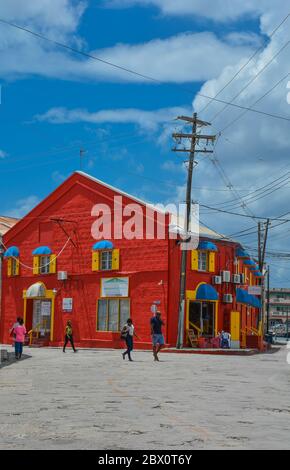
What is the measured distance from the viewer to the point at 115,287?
122 feet

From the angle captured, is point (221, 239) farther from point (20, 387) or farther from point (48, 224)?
point (20, 387)

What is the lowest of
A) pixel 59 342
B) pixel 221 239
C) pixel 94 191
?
pixel 59 342

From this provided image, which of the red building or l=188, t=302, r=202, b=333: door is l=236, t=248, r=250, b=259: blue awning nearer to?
the red building

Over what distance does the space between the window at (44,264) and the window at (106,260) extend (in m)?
4.43

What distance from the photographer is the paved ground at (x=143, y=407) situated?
354 inches

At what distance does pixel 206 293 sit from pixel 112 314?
5.32m

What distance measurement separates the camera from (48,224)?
41.7 m

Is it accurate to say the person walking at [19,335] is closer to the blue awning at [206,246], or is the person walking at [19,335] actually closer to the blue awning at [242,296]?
the blue awning at [206,246]

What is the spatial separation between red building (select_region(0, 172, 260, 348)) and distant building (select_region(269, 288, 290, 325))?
79.6 m

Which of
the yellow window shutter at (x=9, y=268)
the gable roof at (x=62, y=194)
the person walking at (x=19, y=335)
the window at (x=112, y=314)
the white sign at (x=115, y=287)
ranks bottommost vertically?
the person walking at (x=19, y=335)

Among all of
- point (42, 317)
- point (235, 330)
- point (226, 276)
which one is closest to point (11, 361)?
point (226, 276)

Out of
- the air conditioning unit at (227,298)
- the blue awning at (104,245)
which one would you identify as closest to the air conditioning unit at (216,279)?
the air conditioning unit at (227,298)

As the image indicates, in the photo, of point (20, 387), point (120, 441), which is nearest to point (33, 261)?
point (20, 387)

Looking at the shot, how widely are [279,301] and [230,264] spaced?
8641 centimetres
